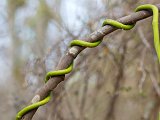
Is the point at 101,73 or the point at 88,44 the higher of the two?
the point at 88,44

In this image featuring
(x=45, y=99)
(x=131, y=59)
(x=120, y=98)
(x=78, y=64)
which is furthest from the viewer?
(x=120, y=98)

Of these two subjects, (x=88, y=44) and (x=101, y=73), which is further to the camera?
(x=101, y=73)

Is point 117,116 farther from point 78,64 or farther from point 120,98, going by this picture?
point 78,64

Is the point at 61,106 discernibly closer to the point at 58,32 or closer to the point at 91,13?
the point at 58,32

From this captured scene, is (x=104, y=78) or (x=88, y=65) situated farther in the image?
(x=104, y=78)

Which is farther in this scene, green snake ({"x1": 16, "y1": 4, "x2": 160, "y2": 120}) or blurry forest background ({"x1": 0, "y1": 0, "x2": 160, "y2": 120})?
blurry forest background ({"x1": 0, "y1": 0, "x2": 160, "y2": 120})

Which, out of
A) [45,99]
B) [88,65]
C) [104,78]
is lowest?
[104,78]

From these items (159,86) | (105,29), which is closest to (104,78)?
(159,86)

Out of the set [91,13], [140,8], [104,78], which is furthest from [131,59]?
[140,8]

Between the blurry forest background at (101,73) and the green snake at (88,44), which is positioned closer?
the green snake at (88,44)

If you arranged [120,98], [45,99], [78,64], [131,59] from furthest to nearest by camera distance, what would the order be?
[120,98], [131,59], [78,64], [45,99]

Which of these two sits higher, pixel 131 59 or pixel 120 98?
pixel 131 59
